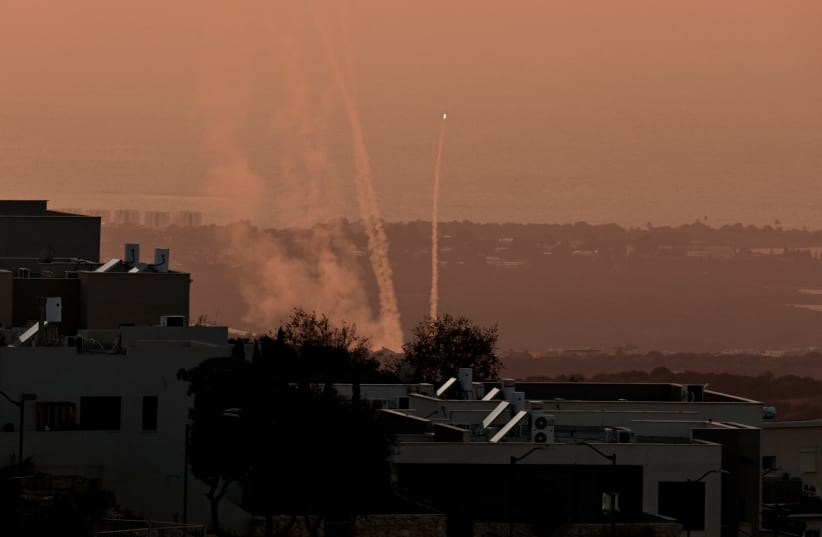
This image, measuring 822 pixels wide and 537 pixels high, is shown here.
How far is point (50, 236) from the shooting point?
17638 cm

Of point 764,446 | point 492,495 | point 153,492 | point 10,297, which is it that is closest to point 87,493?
point 153,492

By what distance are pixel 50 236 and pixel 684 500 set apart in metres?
82.8

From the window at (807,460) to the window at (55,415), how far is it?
77.6 meters

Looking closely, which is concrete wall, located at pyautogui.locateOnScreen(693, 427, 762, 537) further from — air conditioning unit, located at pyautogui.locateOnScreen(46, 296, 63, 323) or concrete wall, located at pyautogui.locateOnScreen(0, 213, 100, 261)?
concrete wall, located at pyautogui.locateOnScreen(0, 213, 100, 261)

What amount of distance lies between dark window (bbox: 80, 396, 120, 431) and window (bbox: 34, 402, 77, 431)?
17.6 inches

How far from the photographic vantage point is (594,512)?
103 metres

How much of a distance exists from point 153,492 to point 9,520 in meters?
17.4

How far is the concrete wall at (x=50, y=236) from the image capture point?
17388 cm

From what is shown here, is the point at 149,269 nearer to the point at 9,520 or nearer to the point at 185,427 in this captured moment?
the point at 185,427

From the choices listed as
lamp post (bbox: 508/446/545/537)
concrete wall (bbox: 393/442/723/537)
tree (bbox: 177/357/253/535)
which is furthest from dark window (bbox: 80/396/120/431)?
lamp post (bbox: 508/446/545/537)

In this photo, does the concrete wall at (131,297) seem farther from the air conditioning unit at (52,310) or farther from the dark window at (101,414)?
the dark window at (101,414)

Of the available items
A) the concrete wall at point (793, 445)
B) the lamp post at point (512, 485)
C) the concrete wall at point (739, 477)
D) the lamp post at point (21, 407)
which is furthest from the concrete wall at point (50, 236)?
the lamp post at point (21, 407)

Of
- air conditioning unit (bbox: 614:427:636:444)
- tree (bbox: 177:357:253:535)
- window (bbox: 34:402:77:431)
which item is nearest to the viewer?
tree (bbox: 177:357:253:535)

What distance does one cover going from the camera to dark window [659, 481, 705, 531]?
105312 mm
